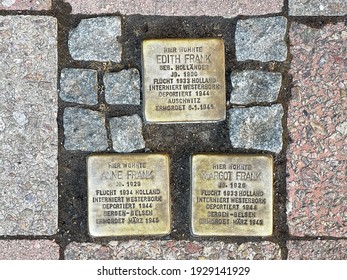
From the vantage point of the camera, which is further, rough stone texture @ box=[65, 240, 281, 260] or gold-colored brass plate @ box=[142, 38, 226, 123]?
rough stone texture @ box=[65, 240, 281, 260]

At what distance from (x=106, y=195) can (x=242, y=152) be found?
0.53 meters

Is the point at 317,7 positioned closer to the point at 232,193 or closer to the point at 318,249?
the point at 232,193

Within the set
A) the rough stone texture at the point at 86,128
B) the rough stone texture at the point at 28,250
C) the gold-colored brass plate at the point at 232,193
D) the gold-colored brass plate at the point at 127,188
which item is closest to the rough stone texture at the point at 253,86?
the gold-colored brass plate at the point at 232,193

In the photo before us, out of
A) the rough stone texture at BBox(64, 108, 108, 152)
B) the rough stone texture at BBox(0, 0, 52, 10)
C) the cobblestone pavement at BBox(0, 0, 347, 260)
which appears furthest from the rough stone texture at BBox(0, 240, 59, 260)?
the rough stone texture at BBox(0, 0, 52, 10)

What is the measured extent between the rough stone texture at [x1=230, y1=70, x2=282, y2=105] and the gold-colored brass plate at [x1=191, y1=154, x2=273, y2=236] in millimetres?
214

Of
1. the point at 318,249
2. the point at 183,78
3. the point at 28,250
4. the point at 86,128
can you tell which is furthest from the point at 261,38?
the point at 28,250

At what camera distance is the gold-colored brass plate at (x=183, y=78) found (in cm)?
183

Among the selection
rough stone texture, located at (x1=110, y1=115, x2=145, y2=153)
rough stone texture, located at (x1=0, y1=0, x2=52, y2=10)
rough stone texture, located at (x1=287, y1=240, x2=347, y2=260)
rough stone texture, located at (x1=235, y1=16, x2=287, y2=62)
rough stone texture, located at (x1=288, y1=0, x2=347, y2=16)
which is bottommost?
rough stone texture, located at (x1=287, y1=240, x2=347, y2=260)

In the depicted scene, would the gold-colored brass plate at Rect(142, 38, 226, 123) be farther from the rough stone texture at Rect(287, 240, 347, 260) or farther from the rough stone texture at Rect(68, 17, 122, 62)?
the rough stone texture at Rect(287, 240, 347, 260)

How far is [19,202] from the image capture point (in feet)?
6.27

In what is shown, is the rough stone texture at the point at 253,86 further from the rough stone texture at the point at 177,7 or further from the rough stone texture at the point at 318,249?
the rough stone texture at the point at 318,249

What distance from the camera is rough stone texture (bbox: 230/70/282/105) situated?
186 centimetres

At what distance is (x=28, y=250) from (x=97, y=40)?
835 millimetres
